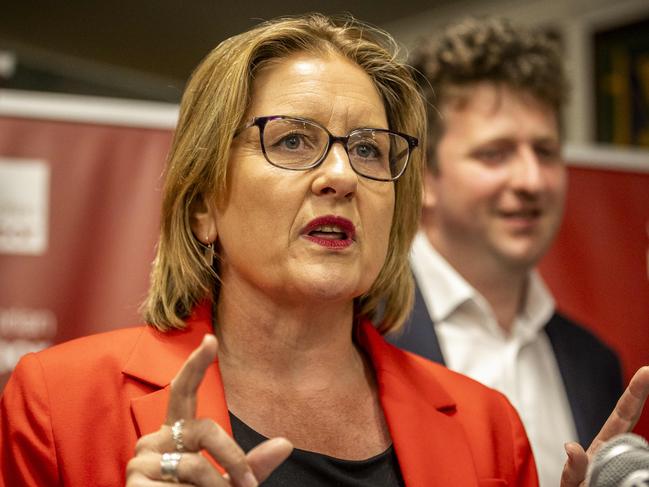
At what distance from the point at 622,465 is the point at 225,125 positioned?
830mm

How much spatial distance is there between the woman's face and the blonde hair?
3 cm

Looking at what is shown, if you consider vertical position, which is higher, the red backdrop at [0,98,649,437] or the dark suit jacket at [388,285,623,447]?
the red backdrop at [0,98,649,437]

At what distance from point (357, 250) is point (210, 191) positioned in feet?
0.93

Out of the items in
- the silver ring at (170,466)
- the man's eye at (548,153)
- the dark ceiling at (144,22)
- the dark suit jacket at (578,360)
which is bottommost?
the dark suit jacket at (578,360)

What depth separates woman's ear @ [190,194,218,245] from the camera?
1.62 meters

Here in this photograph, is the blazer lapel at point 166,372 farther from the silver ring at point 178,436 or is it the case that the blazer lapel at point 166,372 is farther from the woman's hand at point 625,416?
the woman's hand at point 625,416

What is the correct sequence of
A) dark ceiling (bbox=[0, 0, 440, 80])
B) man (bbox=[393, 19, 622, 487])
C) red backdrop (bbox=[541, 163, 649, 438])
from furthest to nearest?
1. dark ceiling (bbox=[0, 0, 440, 80])
2. red backdrop (bbox=[541, 163, 649, 438])
3. man (bbox=[393, 19, 622, 487])

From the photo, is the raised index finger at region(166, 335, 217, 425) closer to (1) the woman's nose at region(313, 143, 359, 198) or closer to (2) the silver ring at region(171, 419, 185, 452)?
(2) the silver ring at region(171, 419, 185, 452)

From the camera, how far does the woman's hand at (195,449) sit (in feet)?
3.89

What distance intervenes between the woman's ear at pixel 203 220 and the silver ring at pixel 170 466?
0.52 metres

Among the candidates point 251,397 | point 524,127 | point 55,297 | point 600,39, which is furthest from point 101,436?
point 600,39

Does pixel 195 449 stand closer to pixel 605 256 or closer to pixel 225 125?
pixel 225 125

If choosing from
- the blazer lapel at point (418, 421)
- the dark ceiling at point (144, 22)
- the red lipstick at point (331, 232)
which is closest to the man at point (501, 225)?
the blazer lapel at point (418, 421)

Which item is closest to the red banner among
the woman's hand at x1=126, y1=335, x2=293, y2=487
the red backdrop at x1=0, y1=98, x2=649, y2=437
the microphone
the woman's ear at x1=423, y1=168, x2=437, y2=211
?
the red backdrop at x1=0, y1=98, x2=649, y2=437
